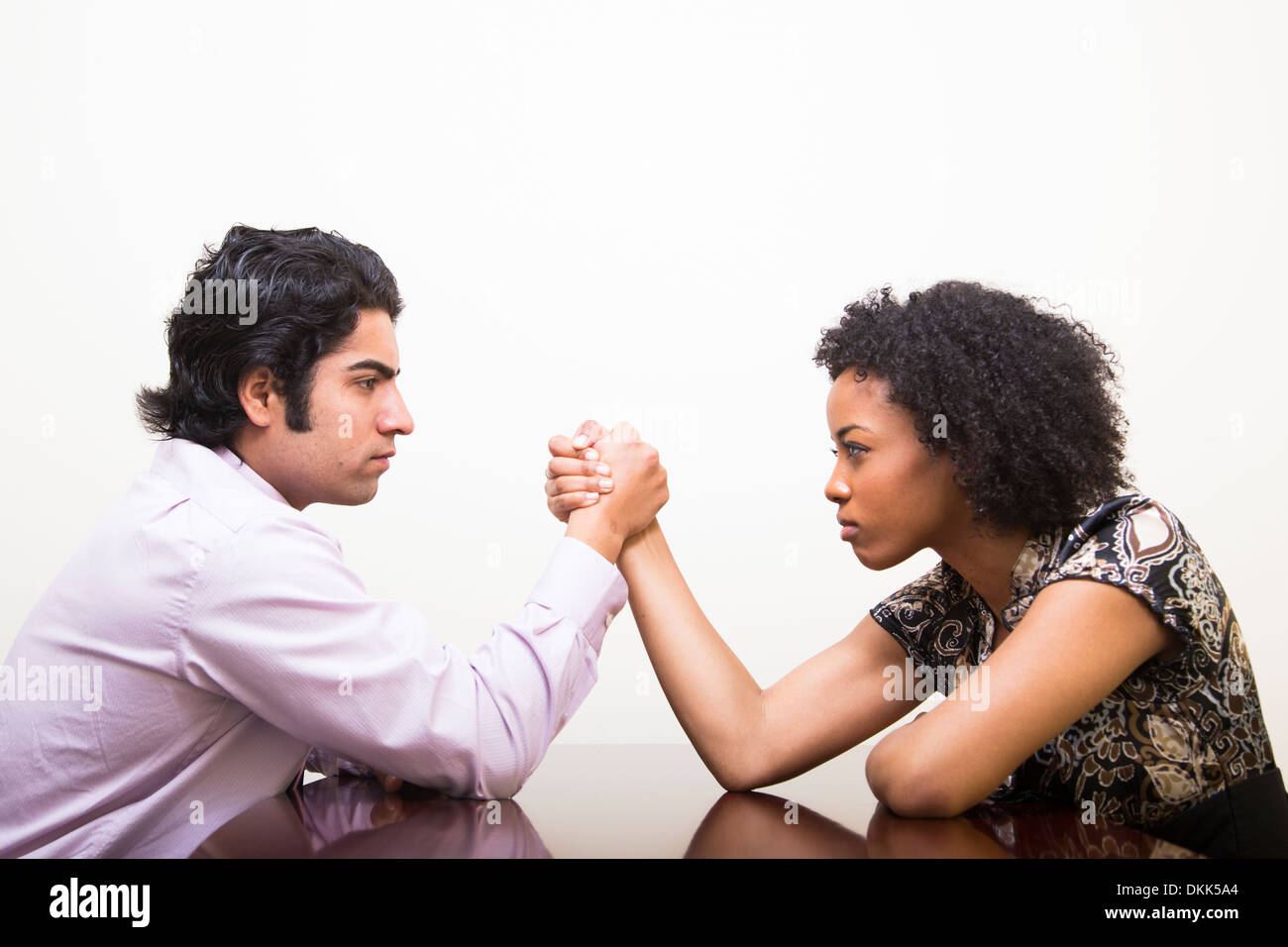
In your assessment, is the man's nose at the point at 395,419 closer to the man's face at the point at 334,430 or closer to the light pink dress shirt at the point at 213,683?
the man's face at the point at 334,430

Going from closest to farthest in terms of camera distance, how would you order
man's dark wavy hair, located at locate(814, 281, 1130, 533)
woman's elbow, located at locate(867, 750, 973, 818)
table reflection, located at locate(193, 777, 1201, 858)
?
table reflection, located at locate(193, 777, 1201, 858) → woman's elbow, located at locate(867, 750, 973, 818) → man's dark wavy hair, located at locate(814, 281, 1130, 533)

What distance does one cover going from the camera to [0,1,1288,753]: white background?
3332 millimetres

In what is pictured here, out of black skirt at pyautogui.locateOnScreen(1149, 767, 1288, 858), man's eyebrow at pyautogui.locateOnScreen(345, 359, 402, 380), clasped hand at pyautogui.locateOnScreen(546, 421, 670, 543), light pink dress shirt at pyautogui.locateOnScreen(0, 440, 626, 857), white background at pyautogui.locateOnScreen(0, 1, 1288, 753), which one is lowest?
black skirt at pyautogui.locateOnScreen(1149, 767, 1288, 858)

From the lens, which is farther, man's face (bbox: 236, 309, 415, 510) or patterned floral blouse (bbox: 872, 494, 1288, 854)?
man's face (bbox: 236, 309, 415, 510)

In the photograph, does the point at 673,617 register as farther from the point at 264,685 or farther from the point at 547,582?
the point at 264,685

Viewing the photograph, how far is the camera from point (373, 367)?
1.71 meters

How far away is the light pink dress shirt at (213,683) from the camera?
1333mm

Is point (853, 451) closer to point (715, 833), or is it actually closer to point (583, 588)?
point (583, 588)

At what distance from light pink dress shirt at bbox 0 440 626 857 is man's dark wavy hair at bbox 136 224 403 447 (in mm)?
227

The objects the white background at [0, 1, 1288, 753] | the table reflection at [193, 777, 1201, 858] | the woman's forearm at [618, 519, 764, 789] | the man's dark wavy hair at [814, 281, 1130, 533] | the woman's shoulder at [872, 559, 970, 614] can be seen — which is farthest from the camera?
the white background at [0, 1, 1288, 753]

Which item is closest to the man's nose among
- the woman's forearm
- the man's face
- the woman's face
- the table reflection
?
the man's face

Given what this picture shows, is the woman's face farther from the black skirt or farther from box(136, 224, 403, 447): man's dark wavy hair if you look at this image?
box(136, 224, 403, 447): man's dark wavy hair

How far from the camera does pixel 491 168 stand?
3.45 metres
